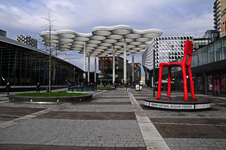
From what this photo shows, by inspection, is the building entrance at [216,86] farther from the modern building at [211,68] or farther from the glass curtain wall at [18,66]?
the glass curtain wall at [18,66]

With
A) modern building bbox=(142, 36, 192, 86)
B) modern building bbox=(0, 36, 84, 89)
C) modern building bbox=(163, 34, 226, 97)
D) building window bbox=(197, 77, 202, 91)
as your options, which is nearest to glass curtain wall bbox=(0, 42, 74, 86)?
modern building bbox=(0, 36, 84, 89)

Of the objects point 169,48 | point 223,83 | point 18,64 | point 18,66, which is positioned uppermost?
point 169,48

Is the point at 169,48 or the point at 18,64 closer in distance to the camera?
the point at 18,64

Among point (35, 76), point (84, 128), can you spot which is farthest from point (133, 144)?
point (35, 76)

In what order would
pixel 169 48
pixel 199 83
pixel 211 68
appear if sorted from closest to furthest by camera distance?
pixel 211 68
pixel 199 83
pixel 169 48

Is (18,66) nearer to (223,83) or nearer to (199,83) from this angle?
(199,83)

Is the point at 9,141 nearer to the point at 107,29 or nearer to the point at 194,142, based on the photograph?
the point at 194,142

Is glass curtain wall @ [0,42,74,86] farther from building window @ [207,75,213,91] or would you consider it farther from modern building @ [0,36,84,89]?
building window @ [207,75,213,91]

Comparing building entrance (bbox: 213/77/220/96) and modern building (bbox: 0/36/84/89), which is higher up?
modern building (bbox: 0/36/84/89)

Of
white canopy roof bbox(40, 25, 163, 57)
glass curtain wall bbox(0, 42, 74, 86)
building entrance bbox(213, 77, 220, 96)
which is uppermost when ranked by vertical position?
white canopy roof bbox(40, 25, 163, 57)

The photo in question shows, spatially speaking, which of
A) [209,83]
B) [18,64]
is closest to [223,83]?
[209,83]

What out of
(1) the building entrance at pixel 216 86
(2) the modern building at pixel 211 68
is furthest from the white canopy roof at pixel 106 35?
(1) the building entrance at pixel 216 86

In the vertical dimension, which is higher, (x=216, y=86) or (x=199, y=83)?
(x=199, y=83)

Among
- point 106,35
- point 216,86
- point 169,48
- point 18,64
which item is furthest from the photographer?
point 169,48
